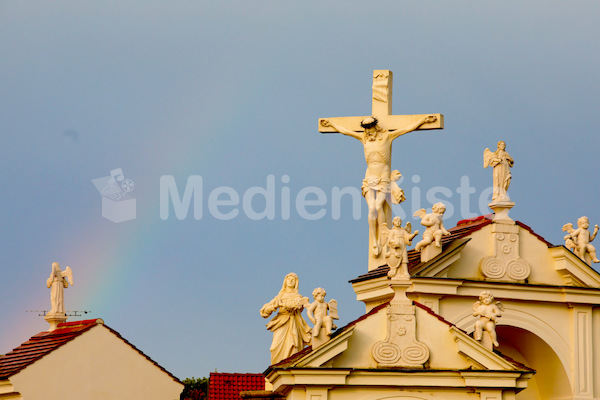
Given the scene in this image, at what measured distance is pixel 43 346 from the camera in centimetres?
4550

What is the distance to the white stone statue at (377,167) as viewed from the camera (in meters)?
42.1

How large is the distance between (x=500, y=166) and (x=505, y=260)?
231 centimetres

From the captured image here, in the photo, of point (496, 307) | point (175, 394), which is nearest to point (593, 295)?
point (496, 307)

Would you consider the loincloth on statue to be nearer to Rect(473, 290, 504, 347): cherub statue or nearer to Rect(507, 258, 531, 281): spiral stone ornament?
Rect(507, 258, 531, 281): spiral stone ornament

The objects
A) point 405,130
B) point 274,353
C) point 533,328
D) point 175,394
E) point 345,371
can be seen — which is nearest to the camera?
point 345,371

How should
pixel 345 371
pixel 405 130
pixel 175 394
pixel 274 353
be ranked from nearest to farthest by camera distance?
pixel 345 371
pixel 274 353
pixel 405 130
pixel 175 394

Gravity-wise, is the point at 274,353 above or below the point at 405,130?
below

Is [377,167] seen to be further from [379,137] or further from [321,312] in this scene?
[321,312]

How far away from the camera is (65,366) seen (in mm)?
44688

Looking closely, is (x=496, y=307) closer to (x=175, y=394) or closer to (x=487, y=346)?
(x=487, y=346)

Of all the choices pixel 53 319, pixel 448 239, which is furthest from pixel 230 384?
pixel 448 239

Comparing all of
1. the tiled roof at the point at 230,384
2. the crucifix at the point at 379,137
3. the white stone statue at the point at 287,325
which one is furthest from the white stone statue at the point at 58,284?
the white stone statue at the point at 287,325

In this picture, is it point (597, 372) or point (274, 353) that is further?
point (597, 372)

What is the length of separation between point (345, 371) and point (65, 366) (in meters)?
12.9
